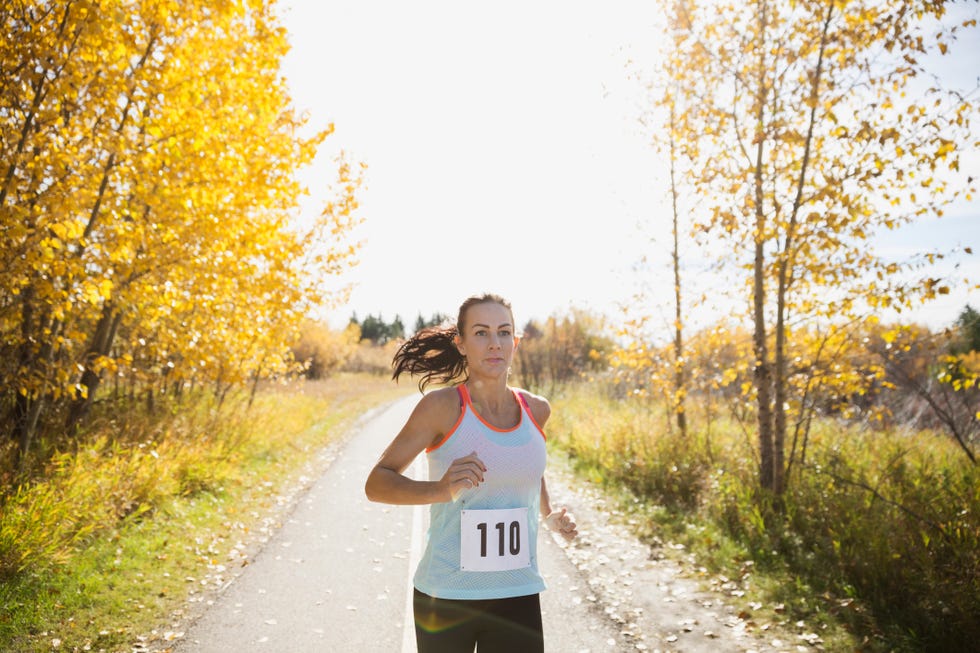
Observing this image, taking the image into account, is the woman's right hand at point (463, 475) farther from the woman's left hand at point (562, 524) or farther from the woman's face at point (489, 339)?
the woman's left hand at point (562, 524)

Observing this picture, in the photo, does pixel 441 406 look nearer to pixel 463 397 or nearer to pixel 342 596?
pixel 463 397

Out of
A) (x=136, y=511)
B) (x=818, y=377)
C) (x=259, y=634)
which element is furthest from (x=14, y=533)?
(x=818, y=377)

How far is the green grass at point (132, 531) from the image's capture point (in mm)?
5152

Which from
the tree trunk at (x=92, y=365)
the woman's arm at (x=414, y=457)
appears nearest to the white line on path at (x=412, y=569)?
the woman's arm at (x=414, y=457)

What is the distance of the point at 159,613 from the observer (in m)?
5.52

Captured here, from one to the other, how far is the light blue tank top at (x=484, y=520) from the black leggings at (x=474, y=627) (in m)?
0.05

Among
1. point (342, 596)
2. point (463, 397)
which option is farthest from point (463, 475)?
point (342, 596)

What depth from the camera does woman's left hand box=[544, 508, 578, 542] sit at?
2969 millimetres

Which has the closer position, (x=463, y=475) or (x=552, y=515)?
(x=463, y=475)

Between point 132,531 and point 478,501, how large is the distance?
6232 millimetres

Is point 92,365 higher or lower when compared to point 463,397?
higher

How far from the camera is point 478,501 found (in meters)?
2.74

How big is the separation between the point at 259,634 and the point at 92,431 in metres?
6.35

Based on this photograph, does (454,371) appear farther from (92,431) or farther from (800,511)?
(92,431)
